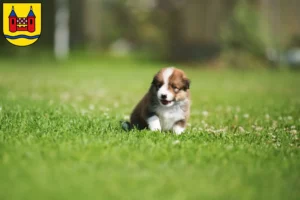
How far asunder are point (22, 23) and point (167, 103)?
3.04 metres

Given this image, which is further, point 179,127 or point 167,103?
point 179,127

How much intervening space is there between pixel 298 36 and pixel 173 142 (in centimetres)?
2497

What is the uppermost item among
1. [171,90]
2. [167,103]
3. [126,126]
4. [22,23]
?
[22,23]

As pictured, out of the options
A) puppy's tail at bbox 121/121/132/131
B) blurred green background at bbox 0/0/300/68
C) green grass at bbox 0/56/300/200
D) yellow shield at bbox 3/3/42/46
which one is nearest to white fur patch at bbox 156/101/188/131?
green grass at bbox 0/56/300/200

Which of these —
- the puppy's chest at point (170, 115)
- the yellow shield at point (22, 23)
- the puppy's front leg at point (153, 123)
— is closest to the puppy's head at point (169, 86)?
the puppy's chest at point (170, 115)

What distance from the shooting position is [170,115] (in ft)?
20.4

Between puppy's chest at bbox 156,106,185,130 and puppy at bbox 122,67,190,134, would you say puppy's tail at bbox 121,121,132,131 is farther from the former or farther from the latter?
puppy's chest at bbox 156,106,185,130

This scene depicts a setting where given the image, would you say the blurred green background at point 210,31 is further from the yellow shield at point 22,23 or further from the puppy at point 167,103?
the puppy at point 167,103

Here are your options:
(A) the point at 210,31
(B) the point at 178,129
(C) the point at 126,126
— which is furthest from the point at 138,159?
(A) the point at 210,31

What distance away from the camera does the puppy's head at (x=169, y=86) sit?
19.5 ft

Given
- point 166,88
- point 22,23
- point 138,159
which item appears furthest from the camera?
point 22,23

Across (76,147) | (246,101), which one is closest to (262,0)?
(246,101)

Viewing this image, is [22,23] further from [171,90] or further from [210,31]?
[210,31]

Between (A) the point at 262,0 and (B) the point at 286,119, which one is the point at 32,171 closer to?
(B) the point at 286,119
